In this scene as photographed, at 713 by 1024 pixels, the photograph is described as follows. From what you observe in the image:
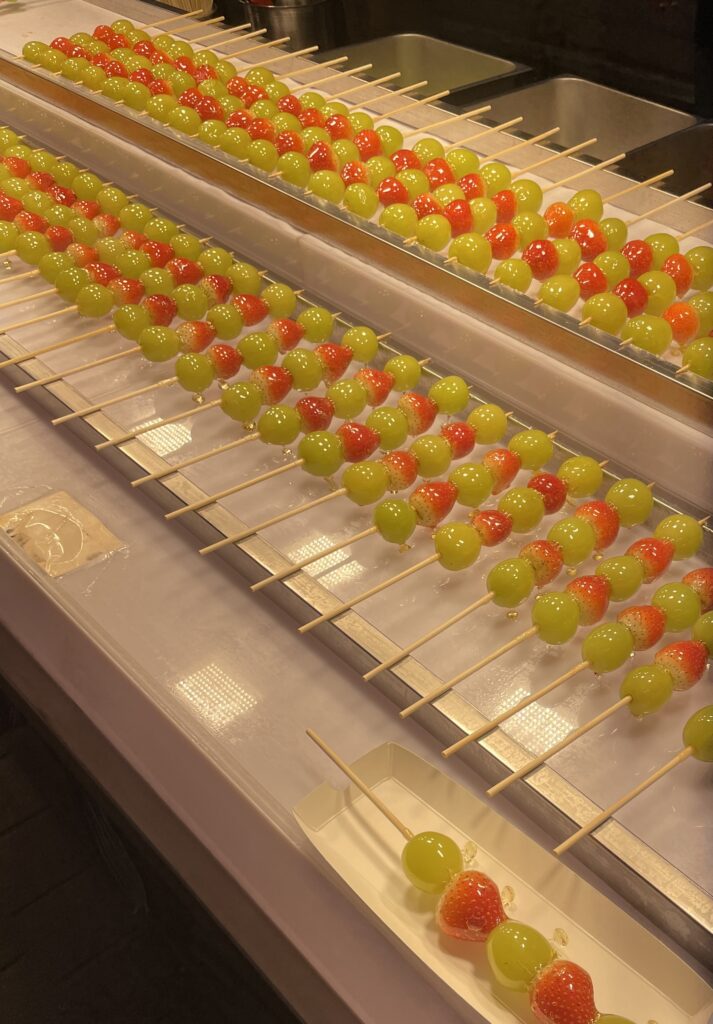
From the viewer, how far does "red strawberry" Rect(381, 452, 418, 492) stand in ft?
6.86

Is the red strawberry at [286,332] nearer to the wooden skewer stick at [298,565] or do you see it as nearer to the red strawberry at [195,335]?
the red strawberry at [195,335]

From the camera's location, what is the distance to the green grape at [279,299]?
2682mm

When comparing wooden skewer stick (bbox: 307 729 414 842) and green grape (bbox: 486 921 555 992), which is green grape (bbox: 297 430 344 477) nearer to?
wooden skewer stick (bbox: 307 729 414 842)

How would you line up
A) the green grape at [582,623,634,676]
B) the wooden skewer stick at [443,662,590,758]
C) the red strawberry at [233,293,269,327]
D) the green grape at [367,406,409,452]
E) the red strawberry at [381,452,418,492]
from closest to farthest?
the wooden skewer stick at [443,662,590,758]
the green grape at [582,623,634,676]
the red strawberry at [381,452,418,492]
the green grape at [367,406,409,452]
the red strawberry at [233,293,269,327]

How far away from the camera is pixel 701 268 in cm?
237

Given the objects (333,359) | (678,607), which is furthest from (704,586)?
(333,359)

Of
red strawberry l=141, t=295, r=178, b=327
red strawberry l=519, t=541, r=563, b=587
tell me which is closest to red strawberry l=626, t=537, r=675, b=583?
red strawberry l=519, t=541, r=563, b=587

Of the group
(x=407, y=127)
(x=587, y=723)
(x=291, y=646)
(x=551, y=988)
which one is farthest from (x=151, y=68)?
(x=551, y=988)

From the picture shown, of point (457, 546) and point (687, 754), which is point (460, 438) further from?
point (687, 754)

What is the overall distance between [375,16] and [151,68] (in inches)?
54.1

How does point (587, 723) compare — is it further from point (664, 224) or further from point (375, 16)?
point (375, 16)

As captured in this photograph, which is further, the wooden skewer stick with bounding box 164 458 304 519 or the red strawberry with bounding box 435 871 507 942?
the wooden skewer stick with bounding box 164 458 304 519

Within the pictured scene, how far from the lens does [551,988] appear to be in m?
1.25

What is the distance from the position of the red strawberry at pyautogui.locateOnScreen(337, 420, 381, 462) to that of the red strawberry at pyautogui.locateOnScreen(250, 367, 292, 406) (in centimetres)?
25
